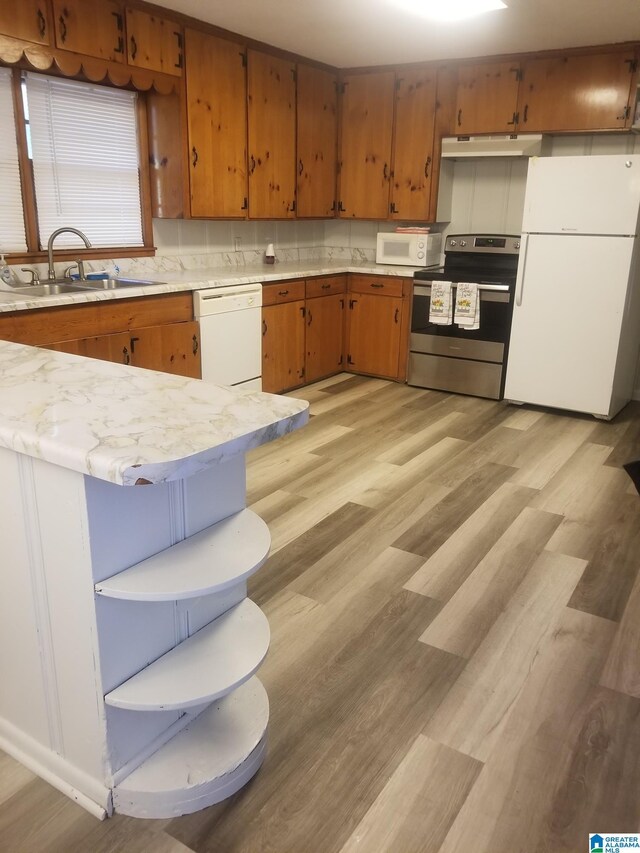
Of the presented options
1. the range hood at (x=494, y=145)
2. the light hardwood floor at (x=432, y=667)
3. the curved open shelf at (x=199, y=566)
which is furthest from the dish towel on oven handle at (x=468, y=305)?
the curved open shelf at (x=199, y=566)

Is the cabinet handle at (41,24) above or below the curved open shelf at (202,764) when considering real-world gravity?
above

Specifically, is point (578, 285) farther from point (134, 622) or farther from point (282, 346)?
point (134, 622)

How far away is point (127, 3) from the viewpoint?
3.71 meters

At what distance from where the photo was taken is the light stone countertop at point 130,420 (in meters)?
1.21

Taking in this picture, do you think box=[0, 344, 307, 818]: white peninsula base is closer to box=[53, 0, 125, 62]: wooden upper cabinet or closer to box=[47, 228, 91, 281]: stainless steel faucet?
box=[47, 228, 91, 281]: stainless steel faucet

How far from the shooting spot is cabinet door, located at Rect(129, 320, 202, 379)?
12.4 ft

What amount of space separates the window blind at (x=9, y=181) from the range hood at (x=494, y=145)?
3033mm

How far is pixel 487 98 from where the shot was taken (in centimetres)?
493

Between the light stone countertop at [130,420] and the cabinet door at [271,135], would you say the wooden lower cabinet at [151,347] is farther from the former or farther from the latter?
the light stone countertop at [130,420]

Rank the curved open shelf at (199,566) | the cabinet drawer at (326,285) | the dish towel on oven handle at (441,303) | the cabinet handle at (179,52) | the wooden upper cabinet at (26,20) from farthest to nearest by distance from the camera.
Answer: the cabinet drawer at (326,285)
the dish towel on oven handle at (441,303)
the cabinet handle at (179,52)
the wooden upper cabinet at (26,20)
the curved open shelf at (199,566)

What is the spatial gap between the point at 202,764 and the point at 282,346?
11.8 feet

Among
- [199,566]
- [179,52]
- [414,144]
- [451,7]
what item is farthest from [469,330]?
[199,566]

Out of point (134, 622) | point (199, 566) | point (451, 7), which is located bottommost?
point (134, 622)

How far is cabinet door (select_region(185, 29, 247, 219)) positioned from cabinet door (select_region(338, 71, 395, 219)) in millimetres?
1232
